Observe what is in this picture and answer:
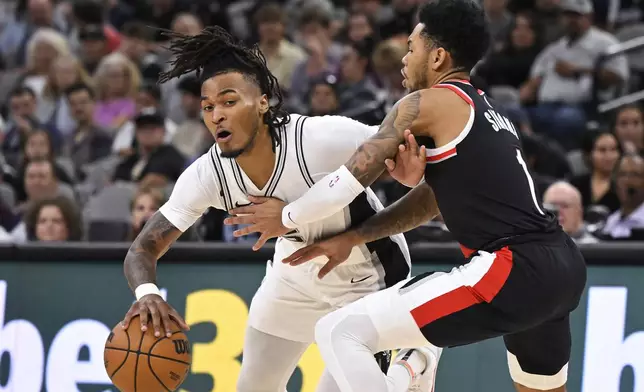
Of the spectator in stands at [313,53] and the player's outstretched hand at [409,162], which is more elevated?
the spectator in stands at [313,53]

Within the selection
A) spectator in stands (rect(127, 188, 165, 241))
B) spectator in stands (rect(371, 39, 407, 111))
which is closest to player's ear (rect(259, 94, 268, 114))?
spectator in stands (rect(127, 188, 165, 241))

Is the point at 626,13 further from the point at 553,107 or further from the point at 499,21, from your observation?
the point at 553,107

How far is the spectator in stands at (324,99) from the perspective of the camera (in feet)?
32.1

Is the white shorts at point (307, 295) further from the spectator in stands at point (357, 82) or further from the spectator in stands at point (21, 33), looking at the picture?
the spectator in stands at point (21, 33)

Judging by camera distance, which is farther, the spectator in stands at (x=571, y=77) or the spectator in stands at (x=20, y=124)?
the spectator in stands at (x=20, y=124)

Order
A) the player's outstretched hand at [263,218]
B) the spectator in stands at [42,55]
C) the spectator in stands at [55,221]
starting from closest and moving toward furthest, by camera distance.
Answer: the player's outstretched hand at [263,218] → the spectator in stands at [55,221] → the spectator in stands at [42,55]

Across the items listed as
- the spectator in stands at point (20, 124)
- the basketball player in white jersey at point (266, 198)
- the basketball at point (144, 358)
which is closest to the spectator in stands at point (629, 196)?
the basketball player in white jersey at point (266, 198)

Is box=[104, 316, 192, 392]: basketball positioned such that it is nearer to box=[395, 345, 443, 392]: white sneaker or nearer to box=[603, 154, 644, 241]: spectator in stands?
box=[395, 345, 443, 392]: white sneaker

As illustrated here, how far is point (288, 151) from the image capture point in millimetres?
5039

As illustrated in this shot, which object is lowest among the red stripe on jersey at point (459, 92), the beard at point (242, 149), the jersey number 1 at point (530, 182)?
the jersey number 1 at point (530, 182)

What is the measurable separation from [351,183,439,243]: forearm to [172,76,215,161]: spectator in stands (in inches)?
203

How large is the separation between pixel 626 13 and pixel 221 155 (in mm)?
8033

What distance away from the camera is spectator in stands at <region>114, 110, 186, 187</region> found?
9492 mm

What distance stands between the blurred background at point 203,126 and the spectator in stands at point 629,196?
0.05ft
